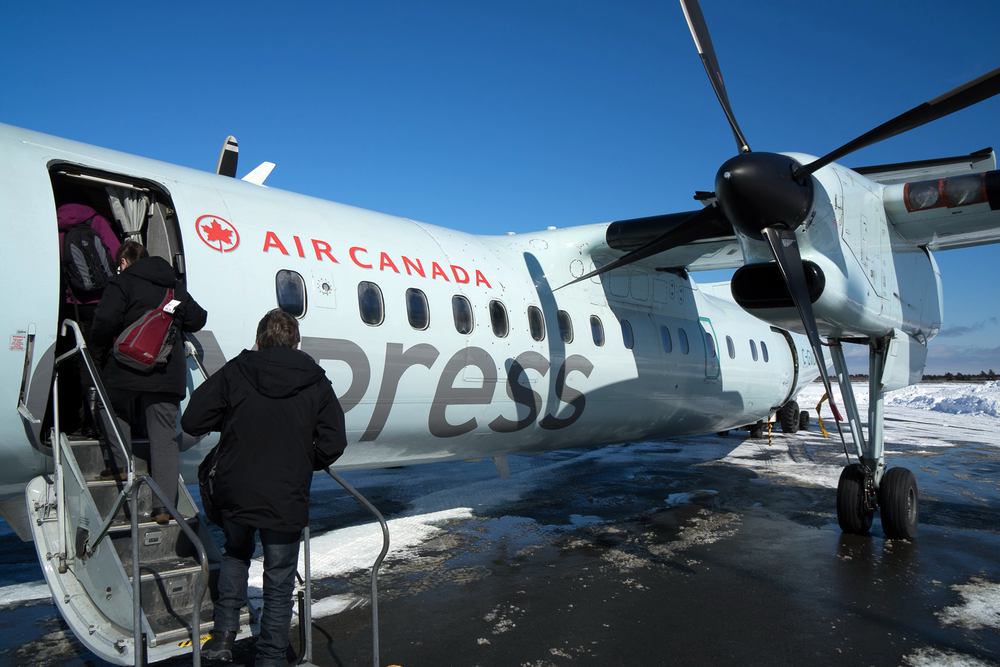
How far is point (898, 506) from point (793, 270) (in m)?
3.17

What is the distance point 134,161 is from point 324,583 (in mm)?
4102

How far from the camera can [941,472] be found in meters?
14.2

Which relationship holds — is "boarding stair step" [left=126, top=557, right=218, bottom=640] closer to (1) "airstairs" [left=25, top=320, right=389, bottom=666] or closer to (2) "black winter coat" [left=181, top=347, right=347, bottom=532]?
(1) "airstairs" [left=25, top=320, right=389, bottom=666]

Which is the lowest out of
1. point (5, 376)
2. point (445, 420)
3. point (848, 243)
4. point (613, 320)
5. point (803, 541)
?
point (803, 541)

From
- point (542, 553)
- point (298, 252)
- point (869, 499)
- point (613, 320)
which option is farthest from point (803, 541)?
point (298, 252)

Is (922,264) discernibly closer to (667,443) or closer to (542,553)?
(542,553)

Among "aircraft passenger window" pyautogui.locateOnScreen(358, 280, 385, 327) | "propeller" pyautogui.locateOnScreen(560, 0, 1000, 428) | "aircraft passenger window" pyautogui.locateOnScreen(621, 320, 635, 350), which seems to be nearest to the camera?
"aircraft passenger window" pyautogui.locateOnScreen(358, 280, 385, 327)

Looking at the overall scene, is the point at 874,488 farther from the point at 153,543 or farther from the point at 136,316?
the point at 136,316

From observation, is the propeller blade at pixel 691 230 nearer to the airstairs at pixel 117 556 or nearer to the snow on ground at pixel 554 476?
the snow on ground at pixel 554 476

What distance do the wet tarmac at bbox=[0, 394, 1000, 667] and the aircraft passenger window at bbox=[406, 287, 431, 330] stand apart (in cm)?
247

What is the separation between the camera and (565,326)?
9.62 m

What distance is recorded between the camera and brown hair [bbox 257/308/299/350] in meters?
3.93

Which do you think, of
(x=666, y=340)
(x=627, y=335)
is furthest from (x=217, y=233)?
(x=666, y=340)

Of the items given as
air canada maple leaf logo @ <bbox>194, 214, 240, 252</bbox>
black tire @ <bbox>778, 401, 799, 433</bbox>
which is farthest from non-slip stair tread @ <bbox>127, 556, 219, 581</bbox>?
black tire @ <bbox>778, 401, 799, 433</bbox>
